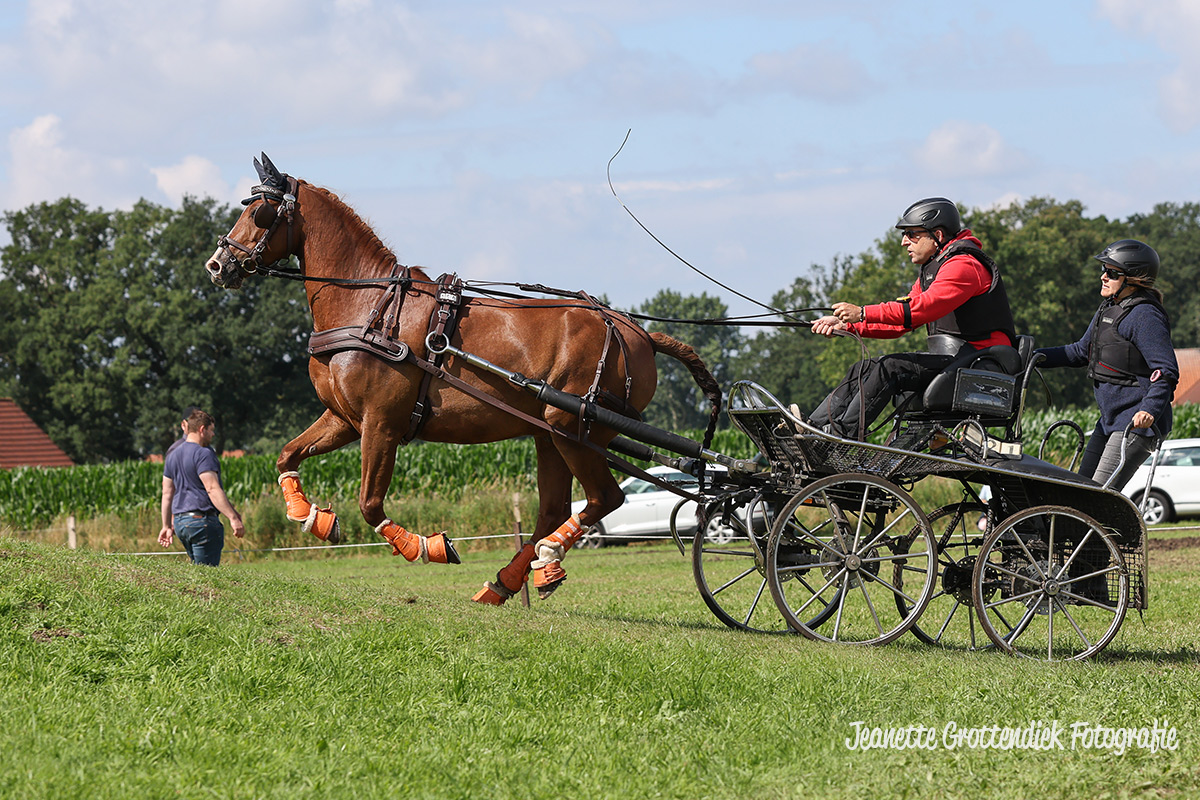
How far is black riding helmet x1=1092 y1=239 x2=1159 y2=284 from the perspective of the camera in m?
7.24

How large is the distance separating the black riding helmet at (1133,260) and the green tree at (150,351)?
50489 mm

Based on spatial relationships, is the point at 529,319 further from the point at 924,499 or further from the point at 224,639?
the point at 924,499

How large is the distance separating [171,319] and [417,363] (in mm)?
52795

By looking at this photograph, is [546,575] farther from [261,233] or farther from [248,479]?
[248,479]

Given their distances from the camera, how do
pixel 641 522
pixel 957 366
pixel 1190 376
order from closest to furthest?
pixel 957 366
pixel 641 522
pixel 1190 376

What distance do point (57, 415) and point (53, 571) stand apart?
55.9 meters

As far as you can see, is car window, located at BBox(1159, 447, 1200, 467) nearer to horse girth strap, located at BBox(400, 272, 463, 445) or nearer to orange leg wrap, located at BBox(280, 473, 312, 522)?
horse girth strap, located at BBox(400, 272, 463, 445)

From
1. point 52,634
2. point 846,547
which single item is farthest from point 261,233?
point 846,547

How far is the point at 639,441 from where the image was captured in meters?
7.76

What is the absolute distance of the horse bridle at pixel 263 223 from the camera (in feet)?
25.5

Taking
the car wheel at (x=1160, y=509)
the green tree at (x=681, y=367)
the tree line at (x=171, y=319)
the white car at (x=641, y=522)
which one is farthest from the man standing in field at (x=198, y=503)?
the green tree at (x=681, y=367)

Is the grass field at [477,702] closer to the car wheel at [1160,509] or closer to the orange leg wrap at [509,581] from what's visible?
the orange leg wrap at [509,581]

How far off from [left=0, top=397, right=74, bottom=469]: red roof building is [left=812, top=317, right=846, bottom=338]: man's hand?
128 feet

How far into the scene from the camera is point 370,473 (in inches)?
295
